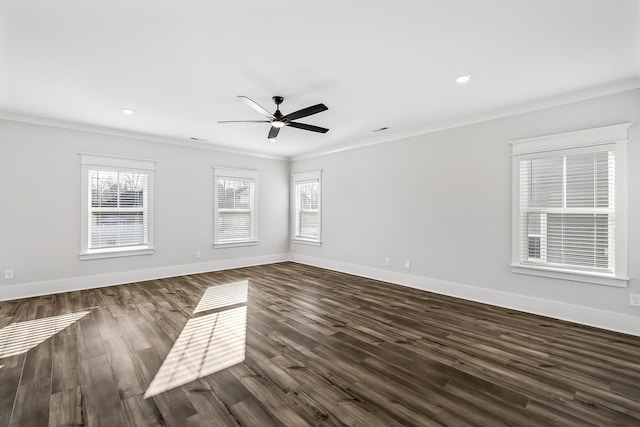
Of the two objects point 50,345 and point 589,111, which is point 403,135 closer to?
point 589,111

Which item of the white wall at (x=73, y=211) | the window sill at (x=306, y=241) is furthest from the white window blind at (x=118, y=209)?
the window sill at (x=306, y=241)

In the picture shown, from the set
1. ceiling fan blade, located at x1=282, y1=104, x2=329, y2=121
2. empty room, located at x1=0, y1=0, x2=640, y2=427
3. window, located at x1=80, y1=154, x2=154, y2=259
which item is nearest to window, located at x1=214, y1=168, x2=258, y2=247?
empty room, located at x1=0, y1=0, x2=640, y2=427

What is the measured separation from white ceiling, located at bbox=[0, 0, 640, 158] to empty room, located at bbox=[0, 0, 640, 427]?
1.0 inches

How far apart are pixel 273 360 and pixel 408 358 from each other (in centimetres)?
116

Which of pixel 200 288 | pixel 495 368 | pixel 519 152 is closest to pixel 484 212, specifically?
pixel 519 152

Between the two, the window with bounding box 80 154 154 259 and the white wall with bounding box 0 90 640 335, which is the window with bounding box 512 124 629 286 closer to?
the white wall with bounding box 0 90 640 335

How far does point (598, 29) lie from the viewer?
7.59 feet

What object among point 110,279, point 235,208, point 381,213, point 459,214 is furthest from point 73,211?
point 459,214

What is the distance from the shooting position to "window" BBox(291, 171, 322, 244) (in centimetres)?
695

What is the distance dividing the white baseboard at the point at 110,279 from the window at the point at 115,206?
37 cm

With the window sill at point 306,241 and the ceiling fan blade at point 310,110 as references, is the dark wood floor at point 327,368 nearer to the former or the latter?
the ceiling fan blade at point 310,110

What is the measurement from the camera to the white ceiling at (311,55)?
211cm

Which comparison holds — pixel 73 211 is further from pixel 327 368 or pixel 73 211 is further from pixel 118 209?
pixel 327 368

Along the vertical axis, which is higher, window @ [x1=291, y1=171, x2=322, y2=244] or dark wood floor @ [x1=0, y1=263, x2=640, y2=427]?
window @ [x1=291, y1=171, x2=322, y2=244]
